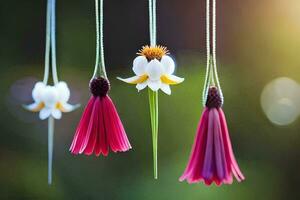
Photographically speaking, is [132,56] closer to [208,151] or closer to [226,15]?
[226,15]

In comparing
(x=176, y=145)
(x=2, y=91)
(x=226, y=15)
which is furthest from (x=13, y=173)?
(x=226, y=15)

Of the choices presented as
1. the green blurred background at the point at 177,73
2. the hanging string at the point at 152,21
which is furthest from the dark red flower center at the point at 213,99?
the green blurred background at the point at 177,73

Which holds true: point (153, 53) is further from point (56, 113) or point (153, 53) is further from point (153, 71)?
point (56, 113)

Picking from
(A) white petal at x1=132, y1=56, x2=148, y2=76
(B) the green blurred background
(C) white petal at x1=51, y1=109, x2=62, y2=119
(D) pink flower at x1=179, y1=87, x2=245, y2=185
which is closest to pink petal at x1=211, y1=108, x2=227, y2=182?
(D) pink flower at x1=179, y1=87, x2=245, y2=185

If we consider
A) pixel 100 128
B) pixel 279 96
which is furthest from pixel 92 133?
pixel 279 96

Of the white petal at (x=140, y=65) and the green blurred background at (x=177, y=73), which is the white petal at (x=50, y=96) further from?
the green blurred background at (x=177, y=73)

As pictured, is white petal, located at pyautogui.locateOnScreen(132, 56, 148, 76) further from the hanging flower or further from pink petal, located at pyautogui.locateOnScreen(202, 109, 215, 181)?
pink petal, located at pyautogui.locateOnScreen(202, 109, 215, 181)
